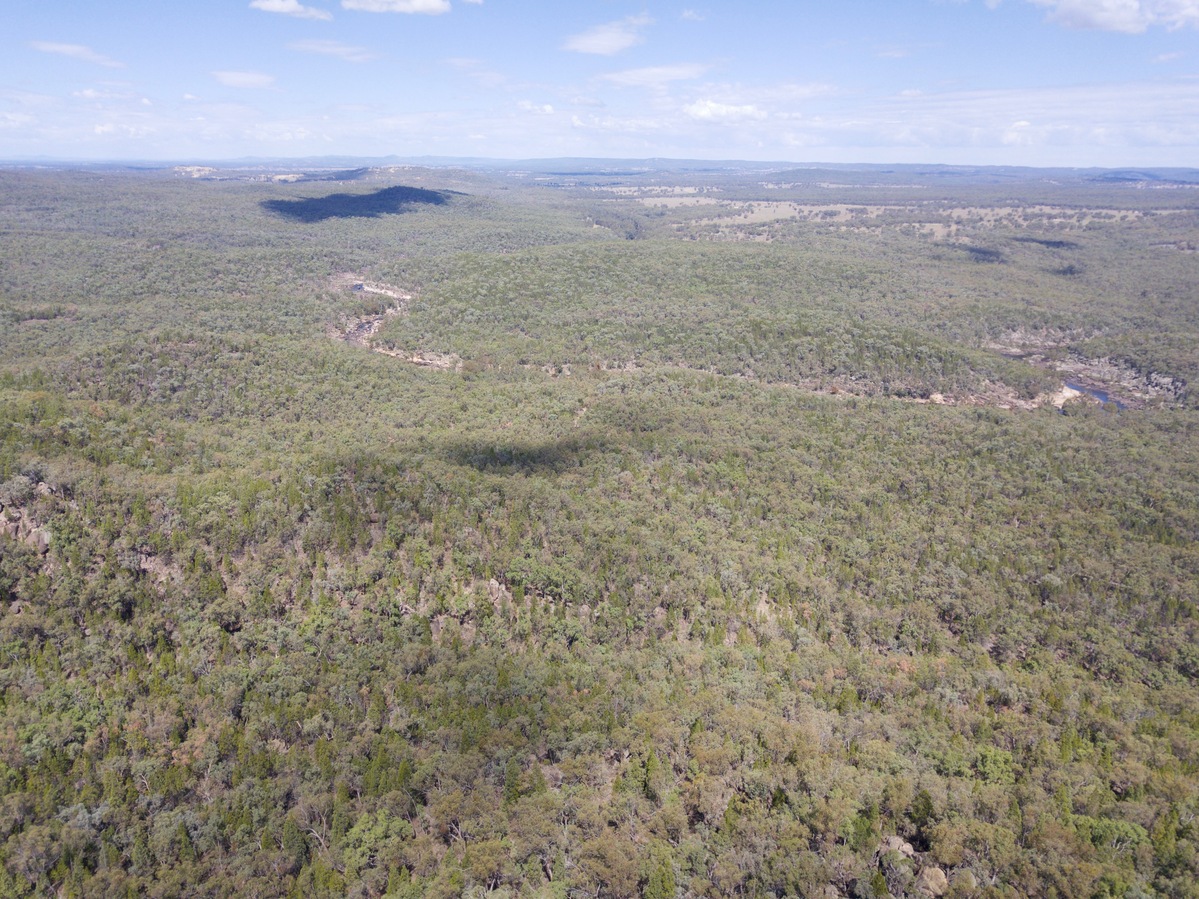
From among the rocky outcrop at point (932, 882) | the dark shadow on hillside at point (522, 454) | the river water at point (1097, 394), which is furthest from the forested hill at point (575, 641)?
the river water at point (1097, 394)

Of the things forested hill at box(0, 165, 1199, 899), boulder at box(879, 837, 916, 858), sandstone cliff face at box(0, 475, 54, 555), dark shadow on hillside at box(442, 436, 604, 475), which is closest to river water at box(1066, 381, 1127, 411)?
forested hill at box(0, 165, 1199, 899)

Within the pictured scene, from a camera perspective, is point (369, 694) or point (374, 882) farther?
point (369, 694)

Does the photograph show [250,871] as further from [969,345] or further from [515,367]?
[969,345]

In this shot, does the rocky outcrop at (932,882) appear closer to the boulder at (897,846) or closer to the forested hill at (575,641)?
the forested hill at (575,641)

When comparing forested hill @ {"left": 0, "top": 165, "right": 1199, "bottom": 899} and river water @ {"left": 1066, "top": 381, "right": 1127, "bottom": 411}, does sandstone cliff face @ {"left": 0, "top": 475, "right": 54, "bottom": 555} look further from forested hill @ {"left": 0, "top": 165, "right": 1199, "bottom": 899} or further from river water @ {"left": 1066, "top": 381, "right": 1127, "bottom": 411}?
river water @ {"left": 1066, "top": 381, "right": 1127, "bottom": 411}

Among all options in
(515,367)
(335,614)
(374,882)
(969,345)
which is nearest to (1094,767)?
(374,882)

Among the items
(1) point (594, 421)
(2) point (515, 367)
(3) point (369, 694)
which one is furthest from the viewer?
(2) point (515, 367)
